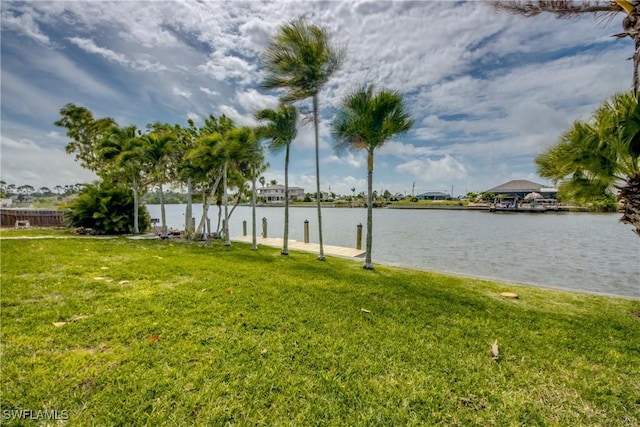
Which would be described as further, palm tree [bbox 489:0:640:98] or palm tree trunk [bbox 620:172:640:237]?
palm tree [bbox 489:0:640:98]

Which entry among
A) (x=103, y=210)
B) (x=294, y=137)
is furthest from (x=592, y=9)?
(x=103, y=210)

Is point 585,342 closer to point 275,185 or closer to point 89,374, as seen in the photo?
point 89,374

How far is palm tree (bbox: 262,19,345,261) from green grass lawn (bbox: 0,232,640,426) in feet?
20.4

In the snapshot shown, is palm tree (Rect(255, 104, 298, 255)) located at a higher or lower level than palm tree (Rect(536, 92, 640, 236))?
higher

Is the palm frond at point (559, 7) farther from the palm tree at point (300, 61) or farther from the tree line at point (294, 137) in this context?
the palm tree at point (300, 61)

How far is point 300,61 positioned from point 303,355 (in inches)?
316

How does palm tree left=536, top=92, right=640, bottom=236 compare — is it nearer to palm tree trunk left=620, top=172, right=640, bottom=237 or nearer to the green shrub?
palm tree trunk left=620, top=172, right=640, bottom=237

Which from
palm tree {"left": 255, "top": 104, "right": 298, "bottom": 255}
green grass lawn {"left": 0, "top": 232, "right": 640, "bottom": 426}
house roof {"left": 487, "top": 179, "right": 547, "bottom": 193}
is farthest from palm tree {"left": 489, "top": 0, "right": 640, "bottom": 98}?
house roof {"left": 487, "top": 179, "right": 547, "bottom": 193}

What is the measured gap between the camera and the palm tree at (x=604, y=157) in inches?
167

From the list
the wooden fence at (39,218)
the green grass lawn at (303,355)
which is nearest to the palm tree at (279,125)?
the green grass lawn at (303,355)

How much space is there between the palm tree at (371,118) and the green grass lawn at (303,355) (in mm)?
3975

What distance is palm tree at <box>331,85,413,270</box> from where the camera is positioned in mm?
7379

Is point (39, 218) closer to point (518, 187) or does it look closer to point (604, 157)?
point (604, 157)

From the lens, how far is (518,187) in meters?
83.3
